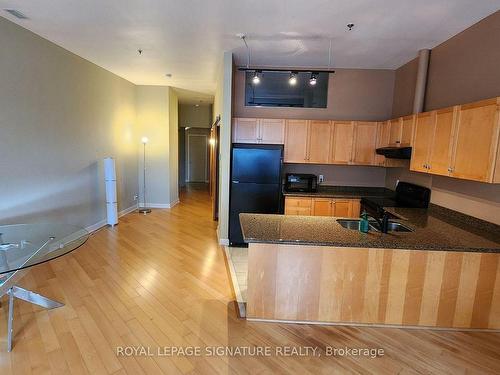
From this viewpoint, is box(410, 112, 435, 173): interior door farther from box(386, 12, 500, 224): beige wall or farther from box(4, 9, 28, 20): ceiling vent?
box(4, 9, 28, 20): ceiling vent

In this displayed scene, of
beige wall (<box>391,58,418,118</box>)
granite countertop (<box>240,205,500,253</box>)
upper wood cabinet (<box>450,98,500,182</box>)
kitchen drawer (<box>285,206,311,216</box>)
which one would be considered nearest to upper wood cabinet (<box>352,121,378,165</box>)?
beige wall (<box>391,58,418,118</box>)

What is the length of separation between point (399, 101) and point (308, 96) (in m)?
1.43

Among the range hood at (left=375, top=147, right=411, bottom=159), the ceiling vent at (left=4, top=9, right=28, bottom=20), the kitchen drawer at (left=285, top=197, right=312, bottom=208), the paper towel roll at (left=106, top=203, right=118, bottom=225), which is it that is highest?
the ceiling vent at (left=4, top=9, right=28, bottom=20)

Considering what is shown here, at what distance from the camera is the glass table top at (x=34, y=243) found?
6.77 feet

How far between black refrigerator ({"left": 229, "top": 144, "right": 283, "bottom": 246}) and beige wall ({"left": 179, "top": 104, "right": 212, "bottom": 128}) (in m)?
5.97

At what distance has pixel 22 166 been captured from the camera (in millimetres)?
3344

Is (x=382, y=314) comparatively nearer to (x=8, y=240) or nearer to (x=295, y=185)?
(x=295, y=185)

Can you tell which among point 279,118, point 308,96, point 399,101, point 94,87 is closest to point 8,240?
point 94,87

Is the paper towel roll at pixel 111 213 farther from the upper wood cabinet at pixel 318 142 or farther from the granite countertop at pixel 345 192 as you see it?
the upper wood cabinet at pixel 318 142

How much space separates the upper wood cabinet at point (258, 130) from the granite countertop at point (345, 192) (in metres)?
0.90

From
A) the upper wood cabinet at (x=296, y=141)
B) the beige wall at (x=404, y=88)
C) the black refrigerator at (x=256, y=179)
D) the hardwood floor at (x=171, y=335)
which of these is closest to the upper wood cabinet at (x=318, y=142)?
the upper wood cabinet at (x=296, y=141)

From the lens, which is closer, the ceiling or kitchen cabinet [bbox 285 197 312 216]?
the ceiling

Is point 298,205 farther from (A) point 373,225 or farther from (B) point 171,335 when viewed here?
(B) point 171,335

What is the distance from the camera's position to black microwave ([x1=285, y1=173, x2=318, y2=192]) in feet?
14.3
